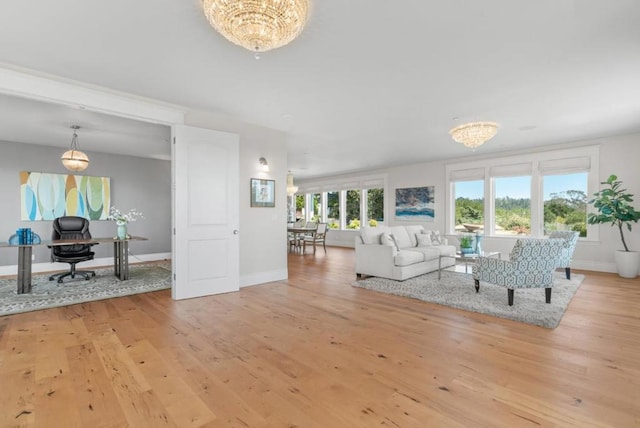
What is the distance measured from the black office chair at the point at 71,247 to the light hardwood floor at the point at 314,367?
180cm

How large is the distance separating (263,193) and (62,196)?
4690 millimetres

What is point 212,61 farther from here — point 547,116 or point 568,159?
point 568,159

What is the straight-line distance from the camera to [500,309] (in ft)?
11.4

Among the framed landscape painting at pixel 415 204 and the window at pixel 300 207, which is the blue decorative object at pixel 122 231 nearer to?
the framed landscape painting at pixel 415 204

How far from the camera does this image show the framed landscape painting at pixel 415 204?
8383 mm

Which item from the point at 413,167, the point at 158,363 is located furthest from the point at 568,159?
the point at 158,363

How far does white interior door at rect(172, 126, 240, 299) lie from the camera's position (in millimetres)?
4023

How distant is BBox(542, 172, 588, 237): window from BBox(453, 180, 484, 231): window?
1292 mm

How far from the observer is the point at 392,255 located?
195 inches

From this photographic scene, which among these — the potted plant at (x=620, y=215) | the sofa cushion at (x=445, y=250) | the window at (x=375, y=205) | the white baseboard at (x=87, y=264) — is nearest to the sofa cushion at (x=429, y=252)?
the sofa cushion at (x=445, y=250)

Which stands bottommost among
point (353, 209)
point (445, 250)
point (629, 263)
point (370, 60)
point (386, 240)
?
point (629, 263)

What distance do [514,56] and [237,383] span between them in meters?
3.59

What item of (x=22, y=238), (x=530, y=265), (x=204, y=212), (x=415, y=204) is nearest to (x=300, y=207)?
(x=415, y=204)

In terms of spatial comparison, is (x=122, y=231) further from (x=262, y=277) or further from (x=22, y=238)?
(x=262, y=277)
